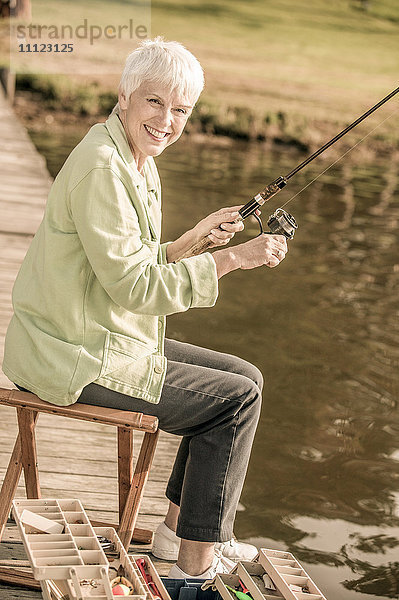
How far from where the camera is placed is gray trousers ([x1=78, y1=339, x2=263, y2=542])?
2.45m

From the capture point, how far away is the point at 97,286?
2373 millimetres

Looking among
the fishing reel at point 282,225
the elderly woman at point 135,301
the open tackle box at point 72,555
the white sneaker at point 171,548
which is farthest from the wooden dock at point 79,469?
the fishing reel at point 282,225

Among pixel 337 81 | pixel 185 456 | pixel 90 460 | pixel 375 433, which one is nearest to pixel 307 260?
pixel 375 433

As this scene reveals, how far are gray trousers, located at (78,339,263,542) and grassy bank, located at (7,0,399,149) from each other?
1167 cm

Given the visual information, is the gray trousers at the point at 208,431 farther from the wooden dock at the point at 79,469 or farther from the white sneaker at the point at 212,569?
the wooden dock at the point at 79,469

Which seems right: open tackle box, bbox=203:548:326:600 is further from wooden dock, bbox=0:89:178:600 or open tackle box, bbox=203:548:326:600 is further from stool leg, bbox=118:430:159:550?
wooden dock, bbox=0:89:178:600

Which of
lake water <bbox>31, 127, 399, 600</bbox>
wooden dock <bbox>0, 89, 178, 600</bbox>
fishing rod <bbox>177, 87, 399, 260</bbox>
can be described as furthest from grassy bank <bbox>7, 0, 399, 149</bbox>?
fishing rod <bbox>177, 87, 399, 260</bbox>

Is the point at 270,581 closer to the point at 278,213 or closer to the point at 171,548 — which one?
the point at 171,548

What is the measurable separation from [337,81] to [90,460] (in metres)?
20.0

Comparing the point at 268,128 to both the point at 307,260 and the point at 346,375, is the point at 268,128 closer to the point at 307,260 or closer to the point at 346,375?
the point at 307,260

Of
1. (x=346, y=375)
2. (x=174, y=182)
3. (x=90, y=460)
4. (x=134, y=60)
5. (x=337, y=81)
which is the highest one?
(x=134, y=60)

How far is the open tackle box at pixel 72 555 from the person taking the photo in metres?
2.03

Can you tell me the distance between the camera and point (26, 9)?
71.6 feet

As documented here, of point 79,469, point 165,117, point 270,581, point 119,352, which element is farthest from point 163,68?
point 79,469
